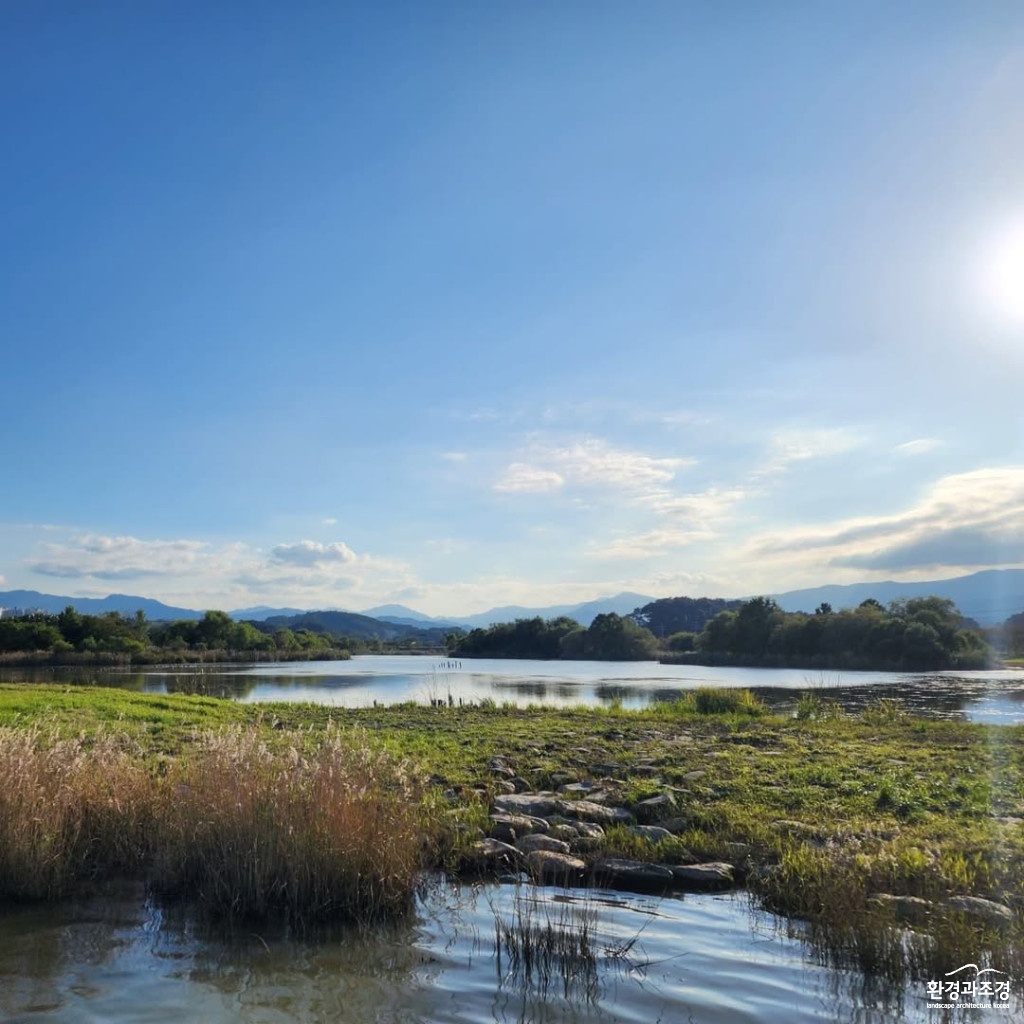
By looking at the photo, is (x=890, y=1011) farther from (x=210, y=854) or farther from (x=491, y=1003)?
(x=210, y=854)

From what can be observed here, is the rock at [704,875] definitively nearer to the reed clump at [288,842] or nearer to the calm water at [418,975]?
the calm water at [418,975]

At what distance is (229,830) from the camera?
23.4ft

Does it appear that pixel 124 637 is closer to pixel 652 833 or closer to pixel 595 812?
pixel 595 812

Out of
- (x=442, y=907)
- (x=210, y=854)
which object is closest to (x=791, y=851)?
(x=442, y=907)

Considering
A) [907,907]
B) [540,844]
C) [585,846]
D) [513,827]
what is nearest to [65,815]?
[513,827]

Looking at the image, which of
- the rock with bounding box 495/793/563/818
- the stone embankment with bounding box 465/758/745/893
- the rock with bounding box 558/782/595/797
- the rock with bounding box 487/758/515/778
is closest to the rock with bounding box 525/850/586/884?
the stone embankment with bounding box 465/758/745/893

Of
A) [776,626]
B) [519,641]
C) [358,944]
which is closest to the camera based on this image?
[358,944]

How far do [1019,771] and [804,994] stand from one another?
990cm

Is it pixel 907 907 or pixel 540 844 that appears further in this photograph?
pixel 540 844

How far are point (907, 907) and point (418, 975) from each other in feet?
13.4

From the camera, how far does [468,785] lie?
1196cm

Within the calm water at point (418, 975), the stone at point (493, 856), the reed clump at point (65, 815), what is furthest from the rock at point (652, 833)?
the reed clump at point (65, 815)

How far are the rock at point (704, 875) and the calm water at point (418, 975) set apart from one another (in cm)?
85

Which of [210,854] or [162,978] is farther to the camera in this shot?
[210,854]
